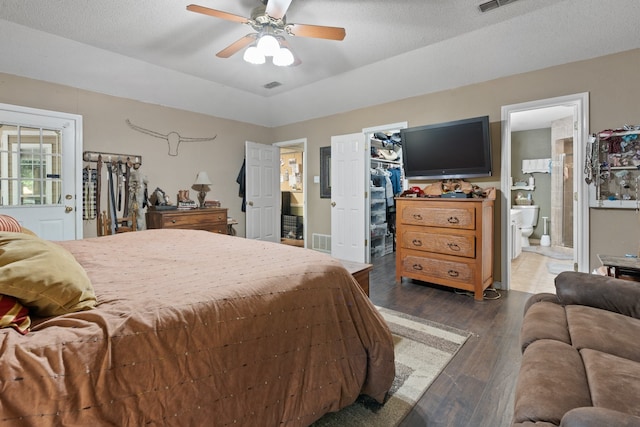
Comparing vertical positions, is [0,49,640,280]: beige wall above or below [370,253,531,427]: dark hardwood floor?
above

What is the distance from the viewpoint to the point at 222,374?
987 mm

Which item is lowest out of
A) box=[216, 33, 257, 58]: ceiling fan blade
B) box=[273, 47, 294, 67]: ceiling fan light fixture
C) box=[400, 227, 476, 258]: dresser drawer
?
box=[400, 227, 476, 258]: dresser drawer

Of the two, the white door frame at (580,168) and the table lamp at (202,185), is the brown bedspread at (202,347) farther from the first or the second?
the table lamp at (202,185)

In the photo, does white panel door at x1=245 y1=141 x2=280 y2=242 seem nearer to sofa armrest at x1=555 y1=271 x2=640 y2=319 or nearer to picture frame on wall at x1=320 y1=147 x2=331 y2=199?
picture frame on wall at x1=320 y1=147 x2=331 y2=199

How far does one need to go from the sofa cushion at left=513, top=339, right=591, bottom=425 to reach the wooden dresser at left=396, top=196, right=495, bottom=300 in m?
2.03

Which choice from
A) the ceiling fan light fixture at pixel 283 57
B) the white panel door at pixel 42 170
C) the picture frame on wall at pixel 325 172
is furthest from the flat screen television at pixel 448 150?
the white panel door at pixel 42 170

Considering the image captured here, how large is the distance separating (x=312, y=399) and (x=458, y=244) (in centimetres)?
253

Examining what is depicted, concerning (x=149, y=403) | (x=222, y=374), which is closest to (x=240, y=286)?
(x=222, y=374)

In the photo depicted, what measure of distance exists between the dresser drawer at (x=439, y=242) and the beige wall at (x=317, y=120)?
24.9 inches

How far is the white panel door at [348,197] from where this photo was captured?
4.72 meters

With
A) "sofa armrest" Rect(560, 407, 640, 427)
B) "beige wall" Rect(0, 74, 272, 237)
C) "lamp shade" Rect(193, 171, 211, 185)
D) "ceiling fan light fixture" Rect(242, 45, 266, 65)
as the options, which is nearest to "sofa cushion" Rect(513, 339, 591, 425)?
"sofa armrest" Rect(560, 407, 640, 427)

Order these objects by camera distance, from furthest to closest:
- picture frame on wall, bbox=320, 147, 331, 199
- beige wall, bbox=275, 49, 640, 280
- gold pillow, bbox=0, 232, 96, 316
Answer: picture frame on wall, bbox=320, 147, 331, 199 < beige wall, bbox=275, 49, 640, 280 < gold pillow, bbox=0, 232, 96, 316

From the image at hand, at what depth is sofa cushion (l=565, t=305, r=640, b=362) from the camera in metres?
1.17

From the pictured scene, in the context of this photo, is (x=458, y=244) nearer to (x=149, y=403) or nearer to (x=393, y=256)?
(x=393, y=256)
